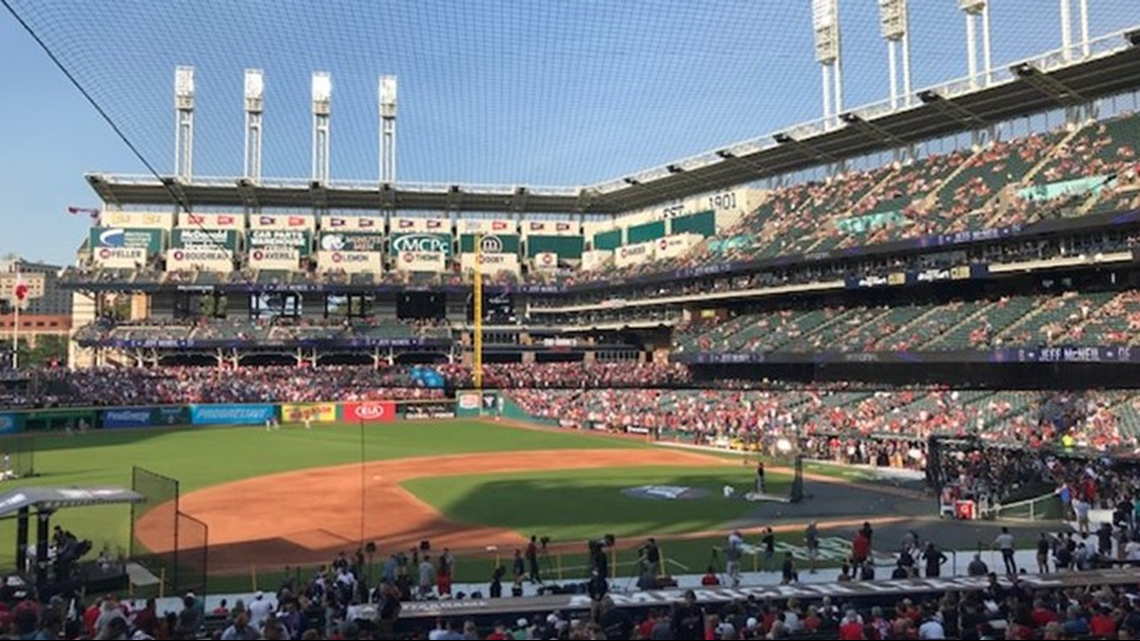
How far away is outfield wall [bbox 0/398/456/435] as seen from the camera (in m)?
54.4

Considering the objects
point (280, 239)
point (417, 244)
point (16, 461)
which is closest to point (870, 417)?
point (16, 461)

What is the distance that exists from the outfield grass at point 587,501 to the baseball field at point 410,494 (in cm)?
7

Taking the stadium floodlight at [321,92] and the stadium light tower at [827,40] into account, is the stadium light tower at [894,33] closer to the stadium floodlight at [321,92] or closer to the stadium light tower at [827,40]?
the stadium light tower at [827,40]

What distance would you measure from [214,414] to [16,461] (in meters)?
23.0

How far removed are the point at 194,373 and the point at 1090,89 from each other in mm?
63774

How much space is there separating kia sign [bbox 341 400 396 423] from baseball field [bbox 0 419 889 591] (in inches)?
382

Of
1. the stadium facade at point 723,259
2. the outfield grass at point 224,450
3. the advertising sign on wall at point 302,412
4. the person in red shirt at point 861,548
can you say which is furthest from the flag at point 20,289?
the person in red shirt at point 861,548

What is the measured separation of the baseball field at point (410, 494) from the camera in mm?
23625

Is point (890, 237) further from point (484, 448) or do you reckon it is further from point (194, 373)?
point (194, 373)

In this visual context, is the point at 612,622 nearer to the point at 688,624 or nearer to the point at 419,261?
the point at 688,624

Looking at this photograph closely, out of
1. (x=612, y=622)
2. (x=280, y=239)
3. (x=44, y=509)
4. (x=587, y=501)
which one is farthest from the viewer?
(x=280, y=239)

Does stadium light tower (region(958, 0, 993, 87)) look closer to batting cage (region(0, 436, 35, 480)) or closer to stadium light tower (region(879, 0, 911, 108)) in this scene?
stadium light tower (region(879, 0, 911, 108))

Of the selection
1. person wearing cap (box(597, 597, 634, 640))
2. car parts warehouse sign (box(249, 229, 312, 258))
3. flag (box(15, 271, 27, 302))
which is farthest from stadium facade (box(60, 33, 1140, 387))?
person wearing cap (box(597, 597, 634, 640))

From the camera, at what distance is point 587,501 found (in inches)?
1215
